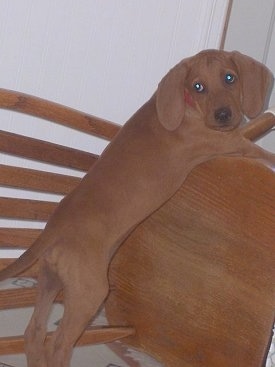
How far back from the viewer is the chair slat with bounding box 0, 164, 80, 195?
4.91ft

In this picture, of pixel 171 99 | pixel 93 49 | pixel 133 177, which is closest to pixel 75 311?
pixel 133 177

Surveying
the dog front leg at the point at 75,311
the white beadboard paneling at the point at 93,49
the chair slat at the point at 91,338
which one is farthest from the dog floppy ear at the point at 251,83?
the white beadboard paneling at the point at 93,49

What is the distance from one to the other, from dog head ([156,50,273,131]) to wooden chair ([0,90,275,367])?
63mm

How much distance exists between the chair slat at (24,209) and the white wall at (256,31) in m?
0.66

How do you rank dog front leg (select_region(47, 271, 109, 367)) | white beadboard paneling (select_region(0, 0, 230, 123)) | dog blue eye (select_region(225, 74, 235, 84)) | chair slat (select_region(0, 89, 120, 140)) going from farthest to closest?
white beadboard paneling (select_region(0, 0, 230, 123))
chair slat (select_region(0, 89, 120, 140))
dog blue eye (select_region(225, 74, 235, 84))
dog front leg (select_region(47, 271, 109, 367))

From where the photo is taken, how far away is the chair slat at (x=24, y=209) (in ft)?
4.92

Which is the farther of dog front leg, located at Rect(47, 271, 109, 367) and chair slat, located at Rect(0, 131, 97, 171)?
chair slat, located at Rect(0, 131, 97, 171)

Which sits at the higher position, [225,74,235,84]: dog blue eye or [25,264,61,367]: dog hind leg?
[225,74,235,84]: dog blue eye

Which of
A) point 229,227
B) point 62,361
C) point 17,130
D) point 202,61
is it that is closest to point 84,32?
point 17,130

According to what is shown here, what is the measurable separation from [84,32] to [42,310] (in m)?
0.82

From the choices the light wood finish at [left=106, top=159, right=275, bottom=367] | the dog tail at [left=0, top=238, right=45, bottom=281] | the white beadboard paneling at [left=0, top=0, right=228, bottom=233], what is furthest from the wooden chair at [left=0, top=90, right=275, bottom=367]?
the white beadboard paneling at [left=0, top=0, right=228, bottom=233]

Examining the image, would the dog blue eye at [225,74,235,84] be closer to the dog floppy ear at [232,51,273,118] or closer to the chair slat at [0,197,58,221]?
the dog floppy ear at [232,51,273,118]

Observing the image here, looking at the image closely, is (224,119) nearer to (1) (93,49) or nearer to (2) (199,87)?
(2) (199,87)

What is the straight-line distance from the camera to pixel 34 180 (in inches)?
60.5
